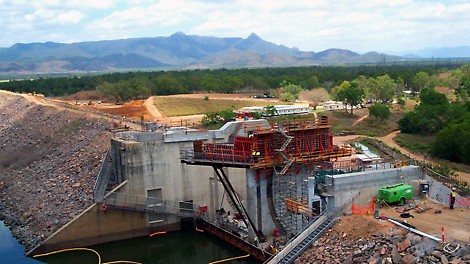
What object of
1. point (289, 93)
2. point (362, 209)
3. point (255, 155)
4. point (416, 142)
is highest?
point (255, 155)

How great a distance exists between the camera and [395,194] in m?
26.8

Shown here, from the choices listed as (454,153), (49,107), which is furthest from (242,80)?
(454,153)

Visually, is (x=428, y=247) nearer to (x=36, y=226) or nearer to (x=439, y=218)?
(x=439, y=218)

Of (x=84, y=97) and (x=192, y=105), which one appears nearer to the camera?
(x=192, y=105)

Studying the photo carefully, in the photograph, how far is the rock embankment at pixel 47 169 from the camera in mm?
40250

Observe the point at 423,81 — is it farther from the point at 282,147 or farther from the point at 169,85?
the point at 282,147

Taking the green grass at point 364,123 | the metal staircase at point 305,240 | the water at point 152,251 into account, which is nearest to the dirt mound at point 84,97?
the green grass at point 364,123

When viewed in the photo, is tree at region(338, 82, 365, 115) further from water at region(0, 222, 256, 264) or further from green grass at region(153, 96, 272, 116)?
water at region(0, 222, 256, 264)

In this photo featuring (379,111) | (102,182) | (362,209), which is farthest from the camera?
(379,111)

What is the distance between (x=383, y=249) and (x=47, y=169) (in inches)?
1505

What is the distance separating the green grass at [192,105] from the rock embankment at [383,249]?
208 ft

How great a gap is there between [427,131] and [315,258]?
51.0 m

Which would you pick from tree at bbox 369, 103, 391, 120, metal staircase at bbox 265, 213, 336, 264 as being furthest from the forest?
metal staircase at bbox 265, 213, 336, 264

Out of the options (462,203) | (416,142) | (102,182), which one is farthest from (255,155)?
(416,142)
